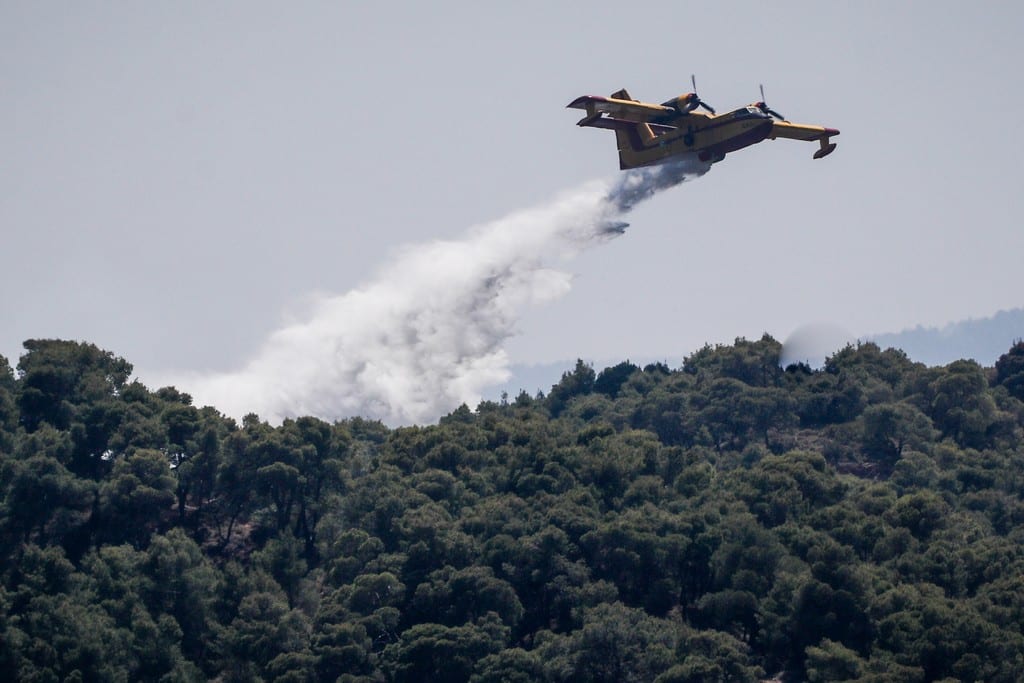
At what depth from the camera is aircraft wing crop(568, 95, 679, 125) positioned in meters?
77.2

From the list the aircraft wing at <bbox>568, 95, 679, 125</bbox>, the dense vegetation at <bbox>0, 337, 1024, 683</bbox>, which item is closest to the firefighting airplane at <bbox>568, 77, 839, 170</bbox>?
the aircraft wing at <bbox>568, 95, 679, 125</bbox>

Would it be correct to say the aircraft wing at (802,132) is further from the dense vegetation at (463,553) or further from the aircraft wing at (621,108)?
the dense vegetation at (463,553)

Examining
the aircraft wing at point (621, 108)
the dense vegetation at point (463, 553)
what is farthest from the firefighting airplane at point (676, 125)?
the dense vegetation at point (463, 553)

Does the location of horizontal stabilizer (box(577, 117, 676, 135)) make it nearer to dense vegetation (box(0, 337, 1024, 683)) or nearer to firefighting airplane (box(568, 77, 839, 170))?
firefighting airplane (box(568, 77, 839, 170))

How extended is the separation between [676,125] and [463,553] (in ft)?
82.1

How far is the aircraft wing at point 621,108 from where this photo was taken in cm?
7725

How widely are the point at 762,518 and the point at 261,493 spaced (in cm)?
2836

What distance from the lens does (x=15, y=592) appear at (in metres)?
75.4

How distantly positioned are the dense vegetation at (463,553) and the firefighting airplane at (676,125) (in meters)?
19.7

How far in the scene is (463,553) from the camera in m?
81.4

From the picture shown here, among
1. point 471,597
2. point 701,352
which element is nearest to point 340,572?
point 471,597

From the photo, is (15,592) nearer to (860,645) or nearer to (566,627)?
(566,627)

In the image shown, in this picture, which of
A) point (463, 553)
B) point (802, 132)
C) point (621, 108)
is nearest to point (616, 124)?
point (621, 108)

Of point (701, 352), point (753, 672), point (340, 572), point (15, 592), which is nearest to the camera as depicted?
point (753, 672)
